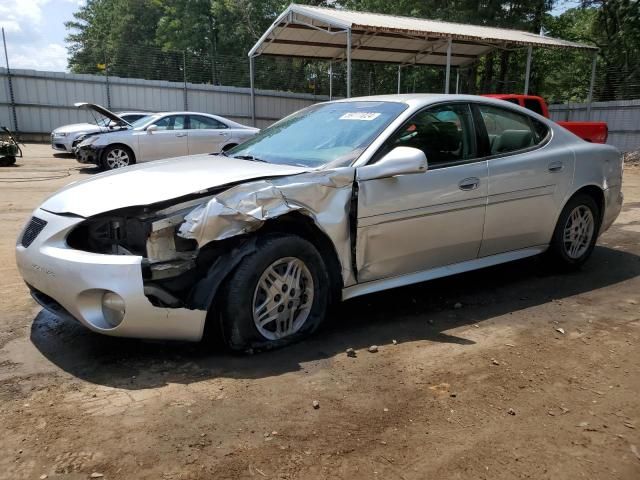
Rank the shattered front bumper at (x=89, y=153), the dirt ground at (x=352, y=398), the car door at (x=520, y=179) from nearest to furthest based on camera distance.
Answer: the dirt ground at (x=352, y=398)
the car door at (x=520, y=179)
the shattered front bumper at (x=89, y=153)

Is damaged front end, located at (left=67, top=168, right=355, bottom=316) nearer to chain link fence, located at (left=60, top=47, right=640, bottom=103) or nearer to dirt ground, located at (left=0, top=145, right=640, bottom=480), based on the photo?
dirt ground, located at (left=0, top=145, right=640, bottom=480)

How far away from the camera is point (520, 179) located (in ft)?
14.4

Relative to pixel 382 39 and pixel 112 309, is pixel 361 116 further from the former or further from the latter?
pixel 382 39

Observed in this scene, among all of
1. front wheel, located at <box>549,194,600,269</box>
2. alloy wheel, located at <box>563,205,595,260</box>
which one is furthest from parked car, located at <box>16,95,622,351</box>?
alloy wheel, located at <box>563,205,595,260</box>

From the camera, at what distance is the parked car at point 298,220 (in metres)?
3.01

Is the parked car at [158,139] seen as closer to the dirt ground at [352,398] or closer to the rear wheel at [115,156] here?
the rear wheel at [115,156]

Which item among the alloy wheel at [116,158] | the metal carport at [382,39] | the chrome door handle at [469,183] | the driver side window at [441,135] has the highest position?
the metal carport at [382,39]

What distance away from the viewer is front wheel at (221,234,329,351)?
3119mm

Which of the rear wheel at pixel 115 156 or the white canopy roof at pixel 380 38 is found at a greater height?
the white canopy roof at pixel 380 38

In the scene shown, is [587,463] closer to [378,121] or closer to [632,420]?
[632,420]

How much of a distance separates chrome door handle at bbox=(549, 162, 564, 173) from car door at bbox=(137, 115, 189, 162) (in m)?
9.20

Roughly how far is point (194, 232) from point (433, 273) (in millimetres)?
1896

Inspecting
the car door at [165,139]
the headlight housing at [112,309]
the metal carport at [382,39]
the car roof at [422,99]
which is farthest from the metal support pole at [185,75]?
the headlight housing at [112,309]

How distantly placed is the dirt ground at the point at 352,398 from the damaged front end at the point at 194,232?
51 centimetres
